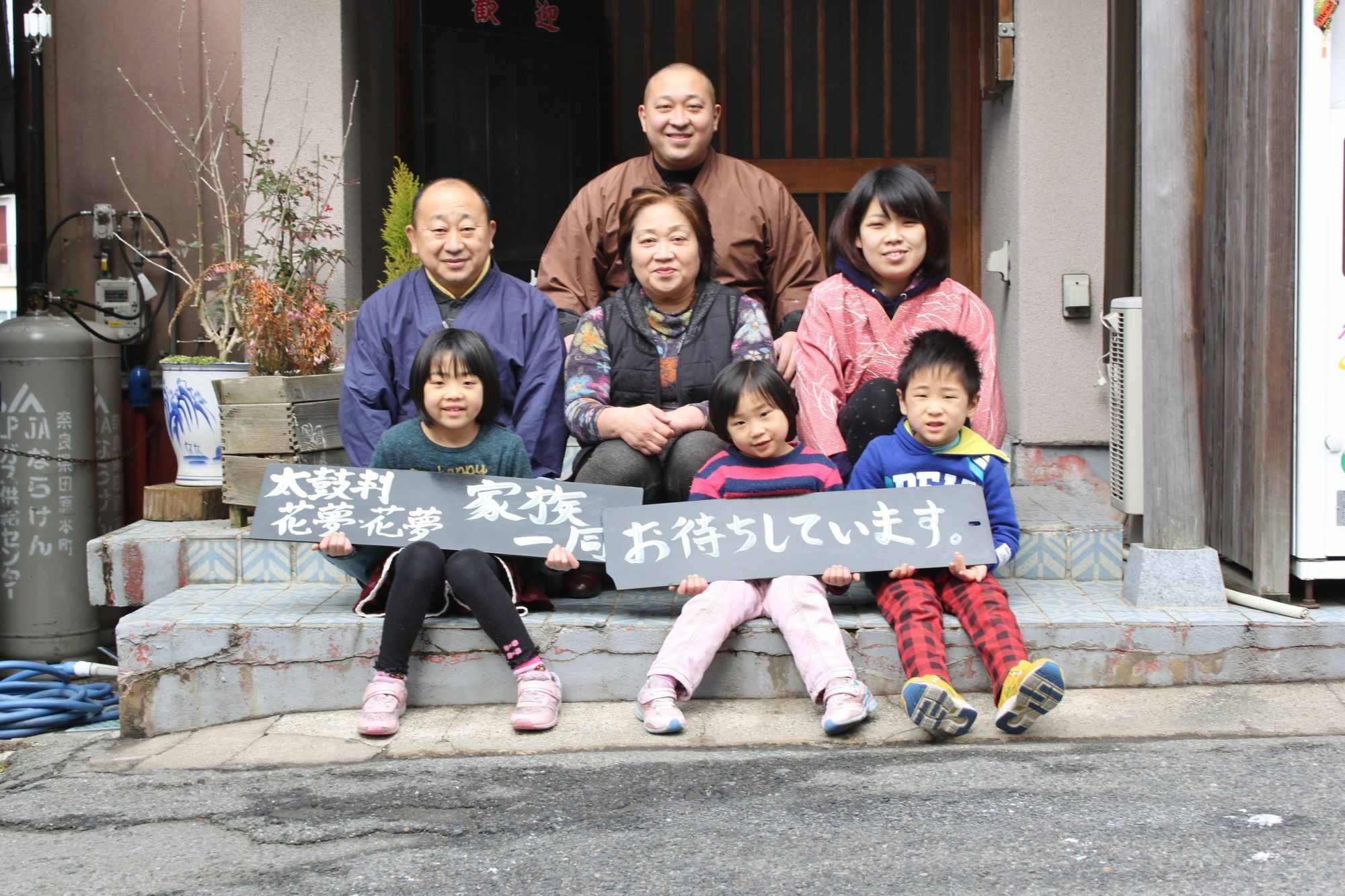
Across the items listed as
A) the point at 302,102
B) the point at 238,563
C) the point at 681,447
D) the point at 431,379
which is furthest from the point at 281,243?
the point at 681,447

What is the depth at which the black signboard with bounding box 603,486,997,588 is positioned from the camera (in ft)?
11.1

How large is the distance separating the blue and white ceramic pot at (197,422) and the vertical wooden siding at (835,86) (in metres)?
2.76

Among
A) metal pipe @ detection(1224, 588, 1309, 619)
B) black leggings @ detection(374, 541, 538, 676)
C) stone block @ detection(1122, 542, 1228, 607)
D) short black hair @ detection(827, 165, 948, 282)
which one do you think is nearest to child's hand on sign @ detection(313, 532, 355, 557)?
black leggings @ detection(374, 541, 538, 676)

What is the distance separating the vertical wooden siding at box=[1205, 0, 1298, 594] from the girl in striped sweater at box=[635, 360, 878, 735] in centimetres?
130

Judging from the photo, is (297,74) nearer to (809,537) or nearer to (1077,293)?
(809,537)

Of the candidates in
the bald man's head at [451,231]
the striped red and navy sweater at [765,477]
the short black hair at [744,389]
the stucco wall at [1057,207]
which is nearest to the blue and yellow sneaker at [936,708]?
the striped red and navy sweater at [765,477]

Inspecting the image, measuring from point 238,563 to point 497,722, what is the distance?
137 centimetres

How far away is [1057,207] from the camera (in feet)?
17.3

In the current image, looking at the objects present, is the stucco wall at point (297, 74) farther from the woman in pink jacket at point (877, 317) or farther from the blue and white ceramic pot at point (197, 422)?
the woman in pink jacket at point (877, 317)

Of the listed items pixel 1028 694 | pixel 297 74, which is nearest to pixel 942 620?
pixel 1028 694

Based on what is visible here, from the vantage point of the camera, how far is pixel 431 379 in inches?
139

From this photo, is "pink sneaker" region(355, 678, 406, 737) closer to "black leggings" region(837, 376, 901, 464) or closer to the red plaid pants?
the red plaid pants

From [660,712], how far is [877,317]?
1448 millimetres

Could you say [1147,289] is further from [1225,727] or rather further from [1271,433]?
[1225,727]
